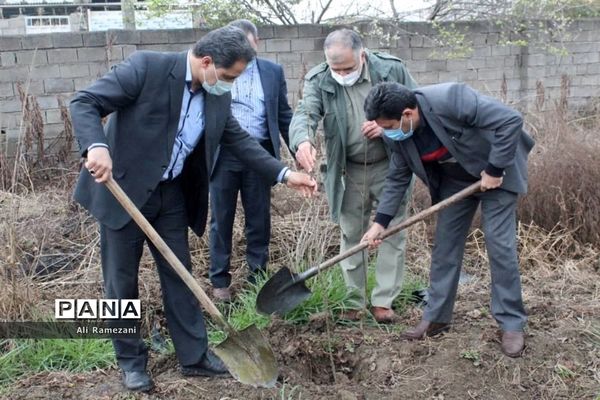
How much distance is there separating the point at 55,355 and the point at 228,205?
5.02 ft

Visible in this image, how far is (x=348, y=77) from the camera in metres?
4.16

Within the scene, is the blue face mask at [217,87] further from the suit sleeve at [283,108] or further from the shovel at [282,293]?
the suit sleeve at [283,108]

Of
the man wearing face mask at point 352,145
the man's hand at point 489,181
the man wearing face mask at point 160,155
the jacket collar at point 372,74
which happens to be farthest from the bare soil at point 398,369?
the jacket collar at point 372,74

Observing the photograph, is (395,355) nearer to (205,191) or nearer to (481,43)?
(205,191)

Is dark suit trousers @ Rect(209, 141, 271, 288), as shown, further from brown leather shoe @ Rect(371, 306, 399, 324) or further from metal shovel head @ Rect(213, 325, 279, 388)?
metal shovel head @ Rect(213, 325, 279, 388)

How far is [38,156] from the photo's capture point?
7.44 metres

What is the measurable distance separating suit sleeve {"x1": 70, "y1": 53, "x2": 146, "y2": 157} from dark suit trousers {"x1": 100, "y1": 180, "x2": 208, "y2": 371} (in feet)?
1.62

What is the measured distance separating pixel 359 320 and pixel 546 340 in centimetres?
112

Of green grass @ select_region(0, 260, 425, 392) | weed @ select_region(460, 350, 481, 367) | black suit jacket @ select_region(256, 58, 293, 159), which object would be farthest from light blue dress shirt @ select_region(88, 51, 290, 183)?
weed @ select_region(460, 350, 481, 367)

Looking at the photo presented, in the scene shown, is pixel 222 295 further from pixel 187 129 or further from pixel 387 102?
pixel 387 102

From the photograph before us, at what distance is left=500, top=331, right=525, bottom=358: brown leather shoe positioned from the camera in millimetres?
3779

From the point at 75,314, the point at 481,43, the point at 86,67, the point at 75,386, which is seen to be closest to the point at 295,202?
the point at 75,314

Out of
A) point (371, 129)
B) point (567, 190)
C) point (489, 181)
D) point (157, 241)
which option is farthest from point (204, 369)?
point (567, 190)

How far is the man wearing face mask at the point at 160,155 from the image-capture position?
3.16 m
